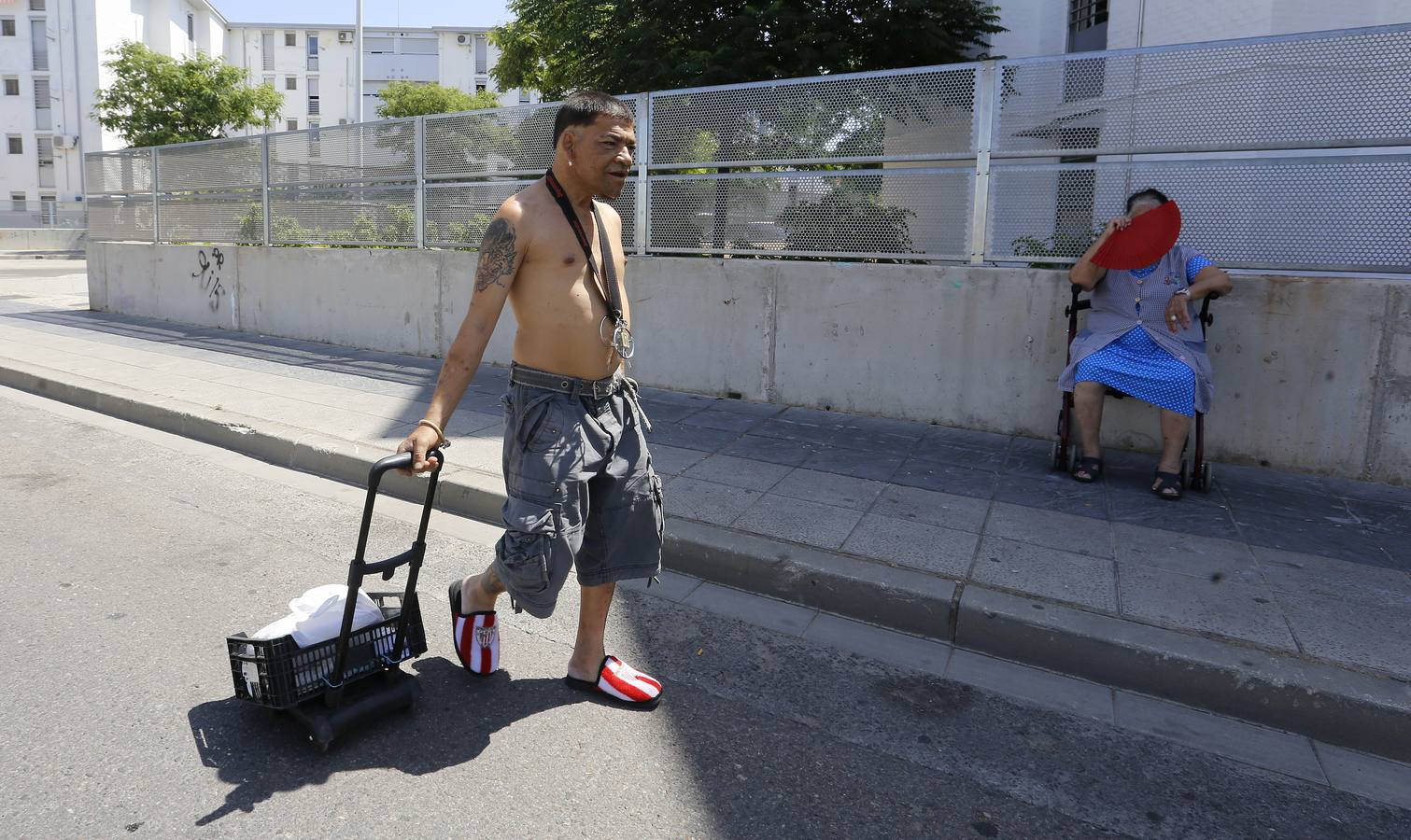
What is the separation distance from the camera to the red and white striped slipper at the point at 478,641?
315cm

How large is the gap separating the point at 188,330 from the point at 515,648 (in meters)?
10.6

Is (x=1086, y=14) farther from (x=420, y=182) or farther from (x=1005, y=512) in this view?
(x=1005, y=512)

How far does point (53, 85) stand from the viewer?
4950 cm

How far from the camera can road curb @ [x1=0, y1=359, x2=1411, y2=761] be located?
10.0ft

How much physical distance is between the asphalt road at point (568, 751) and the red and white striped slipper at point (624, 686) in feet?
0.17

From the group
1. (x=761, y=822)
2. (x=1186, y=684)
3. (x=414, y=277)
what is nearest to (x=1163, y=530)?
(x=1186, y=684)

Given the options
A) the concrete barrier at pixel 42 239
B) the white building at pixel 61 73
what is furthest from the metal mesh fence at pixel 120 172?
the white building at pixel 61 73

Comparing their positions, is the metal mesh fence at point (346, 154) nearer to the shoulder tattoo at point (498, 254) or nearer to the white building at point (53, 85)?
the shoulder tattoo at point (498, 254)

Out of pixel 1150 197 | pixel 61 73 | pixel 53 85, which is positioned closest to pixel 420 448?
pixel 1150 197

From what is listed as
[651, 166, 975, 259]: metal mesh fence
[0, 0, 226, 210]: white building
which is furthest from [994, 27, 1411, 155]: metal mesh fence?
[0, 0, 226, 210]: white building

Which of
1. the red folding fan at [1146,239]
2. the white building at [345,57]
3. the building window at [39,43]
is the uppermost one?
the white building at [345,57]

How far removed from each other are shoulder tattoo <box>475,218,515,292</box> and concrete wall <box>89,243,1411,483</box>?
4.48 meters

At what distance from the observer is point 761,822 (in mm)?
2443

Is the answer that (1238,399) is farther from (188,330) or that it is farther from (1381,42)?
(188,330)
